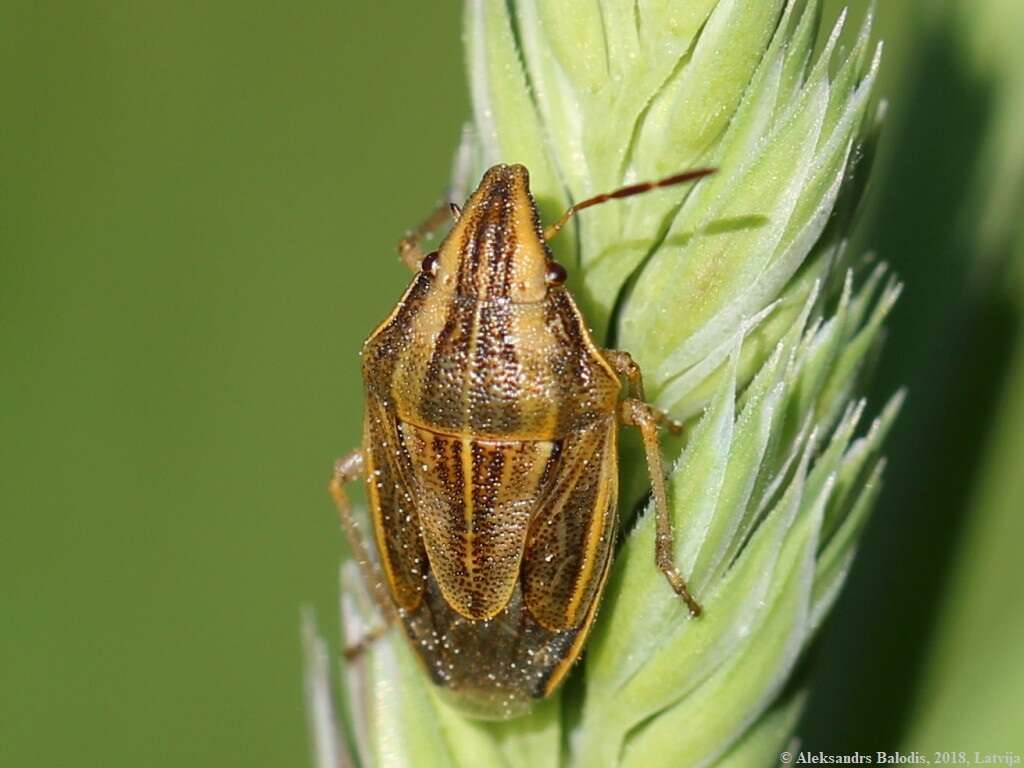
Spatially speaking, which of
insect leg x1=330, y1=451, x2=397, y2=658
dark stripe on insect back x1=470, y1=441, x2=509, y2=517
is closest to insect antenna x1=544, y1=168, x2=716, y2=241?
dark stripe on insect back x1=470, y1=441, x2=509, y2=517

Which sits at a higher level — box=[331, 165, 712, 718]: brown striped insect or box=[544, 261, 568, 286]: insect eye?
box=[544, 261, 568, 286]: insect eye

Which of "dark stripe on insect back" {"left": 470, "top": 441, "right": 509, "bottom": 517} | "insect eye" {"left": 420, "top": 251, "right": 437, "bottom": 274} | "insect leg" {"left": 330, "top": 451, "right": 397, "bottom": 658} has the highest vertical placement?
"insect eye" {"left": 420, "top": 251, "right": 437, "bottom": 274}

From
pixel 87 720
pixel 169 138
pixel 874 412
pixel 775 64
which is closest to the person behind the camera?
pixel 775 64

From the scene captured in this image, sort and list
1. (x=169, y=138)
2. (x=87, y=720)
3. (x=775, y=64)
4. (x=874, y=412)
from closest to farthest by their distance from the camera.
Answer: (x=775, y=64)
(x=874, y=412)
(x=87, y=720)
(x=169, y=138)

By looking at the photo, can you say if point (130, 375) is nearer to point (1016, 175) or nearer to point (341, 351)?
point (341, 351)

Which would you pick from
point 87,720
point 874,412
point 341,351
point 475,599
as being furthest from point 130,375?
point 874,412
